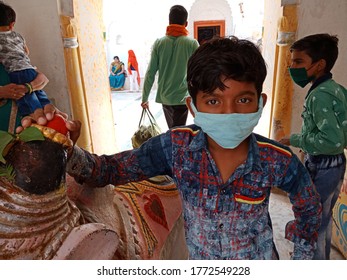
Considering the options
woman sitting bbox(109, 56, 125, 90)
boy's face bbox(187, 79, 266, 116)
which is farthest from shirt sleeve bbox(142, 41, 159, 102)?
woman sitting bbox(109, 56, 125, 90)

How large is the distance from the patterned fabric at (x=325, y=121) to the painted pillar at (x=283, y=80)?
141 cm

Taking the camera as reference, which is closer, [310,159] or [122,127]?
[310,159]

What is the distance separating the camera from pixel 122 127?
20.7 ft

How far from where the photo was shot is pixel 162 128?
19.5 feet

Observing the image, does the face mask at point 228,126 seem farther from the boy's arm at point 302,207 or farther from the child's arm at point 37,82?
the child's arm at point 37,82

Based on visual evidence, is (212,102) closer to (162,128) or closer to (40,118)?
(40,118)

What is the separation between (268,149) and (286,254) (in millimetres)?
1624

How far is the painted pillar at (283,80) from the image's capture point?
9.75 ft

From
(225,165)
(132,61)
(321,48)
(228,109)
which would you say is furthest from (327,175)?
(132,61)

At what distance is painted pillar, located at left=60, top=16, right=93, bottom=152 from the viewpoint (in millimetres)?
3047

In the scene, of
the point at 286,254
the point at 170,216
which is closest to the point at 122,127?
the point at 286,254

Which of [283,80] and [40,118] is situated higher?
[40,118]

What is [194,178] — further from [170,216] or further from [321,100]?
[321,100]

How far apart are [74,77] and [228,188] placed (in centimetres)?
253
